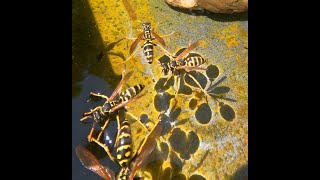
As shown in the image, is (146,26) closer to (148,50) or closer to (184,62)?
(148,50)

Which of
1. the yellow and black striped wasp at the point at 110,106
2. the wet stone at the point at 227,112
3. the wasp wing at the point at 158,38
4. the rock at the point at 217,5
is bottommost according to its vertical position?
the wet stone at the point at 227,112

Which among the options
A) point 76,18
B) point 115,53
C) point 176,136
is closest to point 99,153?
point 176,136

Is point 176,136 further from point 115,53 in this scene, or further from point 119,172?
point 115,53

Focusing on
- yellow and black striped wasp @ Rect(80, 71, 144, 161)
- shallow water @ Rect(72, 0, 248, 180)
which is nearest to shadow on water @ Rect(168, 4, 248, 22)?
shallow water @ Rect(72, 0, 248, 180)

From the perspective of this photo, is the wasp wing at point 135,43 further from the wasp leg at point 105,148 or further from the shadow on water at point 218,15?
the wasp leg at point 105,148

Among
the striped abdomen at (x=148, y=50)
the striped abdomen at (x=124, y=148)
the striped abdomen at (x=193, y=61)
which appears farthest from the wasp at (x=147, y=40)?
the striped abdomen at (x=124, y=148)

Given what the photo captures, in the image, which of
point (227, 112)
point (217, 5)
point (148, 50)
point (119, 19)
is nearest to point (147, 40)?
point (148, 50)
